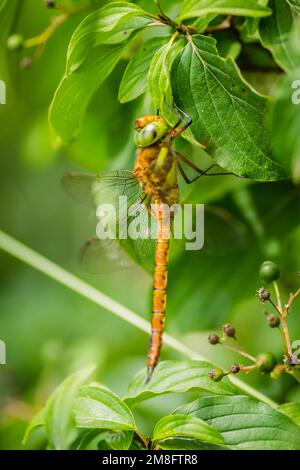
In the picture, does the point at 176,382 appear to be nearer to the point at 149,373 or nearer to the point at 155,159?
the point at 149,373

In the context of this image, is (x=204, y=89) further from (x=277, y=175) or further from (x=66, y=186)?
(x=66, y=186)

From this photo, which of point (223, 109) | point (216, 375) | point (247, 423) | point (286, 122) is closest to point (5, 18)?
point (223, 109)

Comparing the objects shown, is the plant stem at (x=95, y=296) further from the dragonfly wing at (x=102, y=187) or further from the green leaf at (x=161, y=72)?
the green leaf at (x=161, y=72)

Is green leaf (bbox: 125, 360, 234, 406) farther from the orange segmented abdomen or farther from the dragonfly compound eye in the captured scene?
the dragonfly compound eye

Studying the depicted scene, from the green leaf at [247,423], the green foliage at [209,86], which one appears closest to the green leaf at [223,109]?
the green foliage at [209,86]

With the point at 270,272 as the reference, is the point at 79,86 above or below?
above

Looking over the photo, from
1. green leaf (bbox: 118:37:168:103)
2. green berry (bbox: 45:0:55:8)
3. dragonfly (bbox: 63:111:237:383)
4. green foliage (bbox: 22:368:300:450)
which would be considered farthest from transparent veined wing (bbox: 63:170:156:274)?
green berry (bbox: 45:0:55:8)
